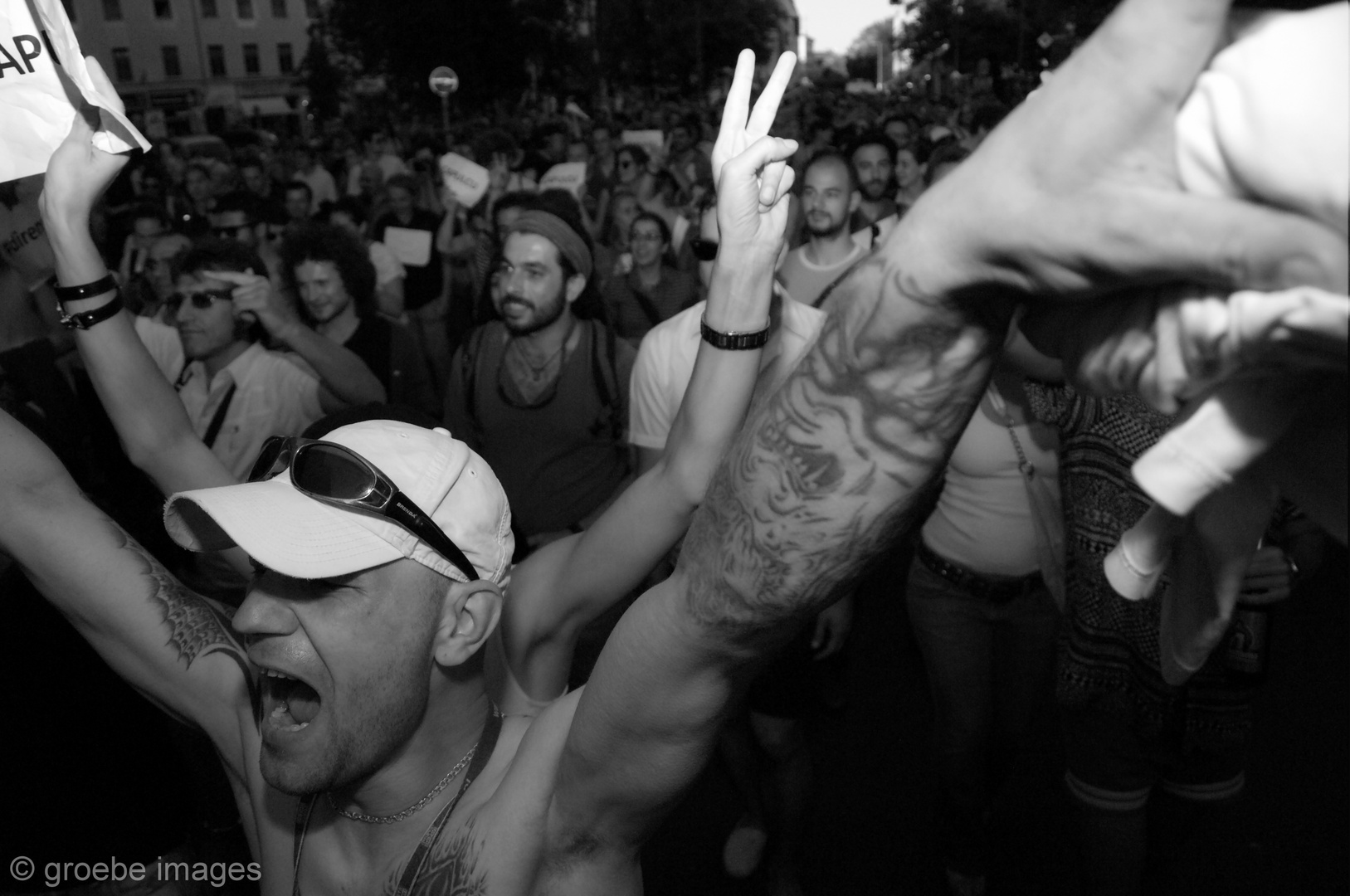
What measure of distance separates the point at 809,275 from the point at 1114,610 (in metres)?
2.95

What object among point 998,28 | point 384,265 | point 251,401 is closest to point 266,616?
point 251,401

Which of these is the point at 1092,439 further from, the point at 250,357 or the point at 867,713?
the point at 250,357

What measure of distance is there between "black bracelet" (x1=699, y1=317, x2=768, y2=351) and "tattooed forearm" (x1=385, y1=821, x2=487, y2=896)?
3.22 ft

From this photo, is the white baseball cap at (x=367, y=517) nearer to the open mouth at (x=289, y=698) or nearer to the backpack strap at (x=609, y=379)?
the open mouth at (x=289, y=698)

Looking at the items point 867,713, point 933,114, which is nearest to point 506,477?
point 867,713

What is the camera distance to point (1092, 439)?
2615mm

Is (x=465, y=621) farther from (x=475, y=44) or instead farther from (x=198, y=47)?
(x=198, y=47)

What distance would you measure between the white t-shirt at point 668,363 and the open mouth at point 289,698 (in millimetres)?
1769

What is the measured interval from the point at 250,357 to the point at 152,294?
2684mm

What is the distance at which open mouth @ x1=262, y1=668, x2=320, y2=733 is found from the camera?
1.79m

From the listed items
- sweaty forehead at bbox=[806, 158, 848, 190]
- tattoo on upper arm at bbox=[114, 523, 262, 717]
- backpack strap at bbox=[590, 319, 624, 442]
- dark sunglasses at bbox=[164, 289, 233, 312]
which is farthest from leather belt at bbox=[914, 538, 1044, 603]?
dark sunglasses at bbox=[164, 289, 233, 312]

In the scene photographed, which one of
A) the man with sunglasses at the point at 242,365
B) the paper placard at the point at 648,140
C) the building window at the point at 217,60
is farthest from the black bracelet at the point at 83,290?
the building window at the point at 217,60

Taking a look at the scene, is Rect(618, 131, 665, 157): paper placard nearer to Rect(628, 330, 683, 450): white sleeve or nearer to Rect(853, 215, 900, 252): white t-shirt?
Rect(853, 215, 900, 252): white t-shirt

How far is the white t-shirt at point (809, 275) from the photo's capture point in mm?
5164
